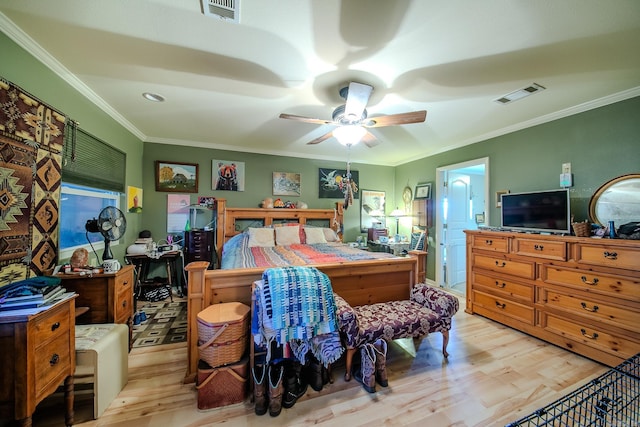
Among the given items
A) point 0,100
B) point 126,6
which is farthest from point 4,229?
point 126,6

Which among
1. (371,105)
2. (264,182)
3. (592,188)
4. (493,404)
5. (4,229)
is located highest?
(371,105)

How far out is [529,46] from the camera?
1704 mm

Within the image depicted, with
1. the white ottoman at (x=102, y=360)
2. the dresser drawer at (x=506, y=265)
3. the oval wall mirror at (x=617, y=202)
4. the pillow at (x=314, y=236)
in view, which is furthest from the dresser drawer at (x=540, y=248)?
the white ottoman at (x=102, y=360)

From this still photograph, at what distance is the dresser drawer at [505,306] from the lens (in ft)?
8.71

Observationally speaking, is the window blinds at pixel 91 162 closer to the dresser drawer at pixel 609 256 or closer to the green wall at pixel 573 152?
the dresser drawer at pixel 609 256

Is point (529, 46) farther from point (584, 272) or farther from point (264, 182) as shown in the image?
point (264, 182)

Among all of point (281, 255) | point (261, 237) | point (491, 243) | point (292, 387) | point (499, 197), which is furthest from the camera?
point (261, 237)

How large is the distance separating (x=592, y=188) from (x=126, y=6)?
423 centimetres

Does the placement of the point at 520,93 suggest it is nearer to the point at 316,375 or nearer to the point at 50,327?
the point at 316,375

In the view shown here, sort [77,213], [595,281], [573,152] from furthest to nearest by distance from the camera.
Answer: [573,152], [77,213], [595,281]

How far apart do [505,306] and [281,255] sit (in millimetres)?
2732

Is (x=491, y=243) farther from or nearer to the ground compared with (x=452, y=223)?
nearer to the ground

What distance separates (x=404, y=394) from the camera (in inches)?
70.9

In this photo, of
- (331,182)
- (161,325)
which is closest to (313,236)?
(331,182)
